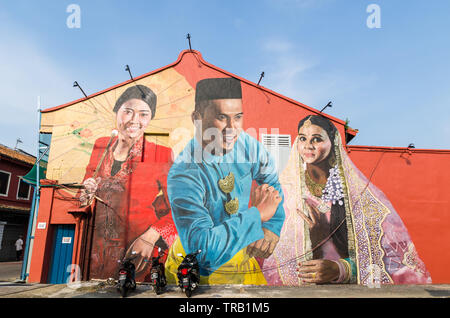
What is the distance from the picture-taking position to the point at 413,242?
11891 millimetres

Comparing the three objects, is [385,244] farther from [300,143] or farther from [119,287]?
[119,287]

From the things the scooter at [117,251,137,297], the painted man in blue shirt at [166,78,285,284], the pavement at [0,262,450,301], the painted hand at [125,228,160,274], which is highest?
the painted man in blue shirt at [166,78,285,284]

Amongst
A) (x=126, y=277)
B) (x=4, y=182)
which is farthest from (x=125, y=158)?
(x=4, y=182)

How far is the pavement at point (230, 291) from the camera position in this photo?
955 cm

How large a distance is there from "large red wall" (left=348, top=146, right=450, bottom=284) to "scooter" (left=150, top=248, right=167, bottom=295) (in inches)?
338

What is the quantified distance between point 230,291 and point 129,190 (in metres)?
5.33

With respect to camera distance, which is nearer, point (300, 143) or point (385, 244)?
point (385, 244)

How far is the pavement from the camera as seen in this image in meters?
9.55

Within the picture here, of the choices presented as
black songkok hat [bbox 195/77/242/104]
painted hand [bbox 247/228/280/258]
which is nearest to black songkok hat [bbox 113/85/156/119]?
black songkok hat [bbox 195/77/242/104]

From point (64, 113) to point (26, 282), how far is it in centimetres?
670

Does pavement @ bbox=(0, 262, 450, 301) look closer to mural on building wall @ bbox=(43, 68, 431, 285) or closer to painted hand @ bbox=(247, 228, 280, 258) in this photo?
mural on building wall @ bbox=(43, 68, 431, 285)

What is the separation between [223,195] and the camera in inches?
473

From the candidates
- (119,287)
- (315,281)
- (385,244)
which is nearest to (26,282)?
(119,287)

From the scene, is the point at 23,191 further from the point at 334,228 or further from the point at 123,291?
the point at 334,228
